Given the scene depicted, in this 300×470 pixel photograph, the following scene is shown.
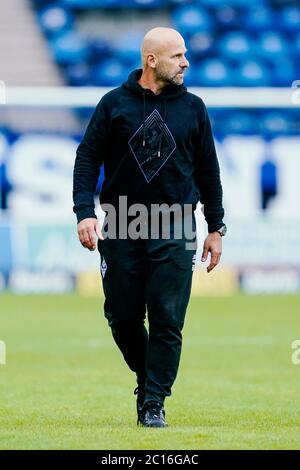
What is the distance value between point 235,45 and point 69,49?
126 inches

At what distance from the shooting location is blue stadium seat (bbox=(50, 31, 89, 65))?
75.9ft

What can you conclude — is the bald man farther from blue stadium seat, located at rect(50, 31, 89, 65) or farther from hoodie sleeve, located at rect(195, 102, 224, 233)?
blue stadium seat, located at rect(50, 31, 89, 65)

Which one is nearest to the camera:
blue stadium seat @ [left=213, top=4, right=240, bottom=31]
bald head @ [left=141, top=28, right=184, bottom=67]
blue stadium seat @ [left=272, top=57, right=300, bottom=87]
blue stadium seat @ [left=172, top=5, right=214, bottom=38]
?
bald head @ [left=141, top=28, right=184, bottom=67]

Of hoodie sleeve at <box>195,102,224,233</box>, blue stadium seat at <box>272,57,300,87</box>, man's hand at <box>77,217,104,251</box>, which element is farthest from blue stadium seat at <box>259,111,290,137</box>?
man's hand at <box>77,217,104,251</box>

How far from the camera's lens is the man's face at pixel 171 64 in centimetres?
620

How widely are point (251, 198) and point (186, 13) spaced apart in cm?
510

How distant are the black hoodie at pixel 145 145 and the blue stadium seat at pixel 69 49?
16901 mm

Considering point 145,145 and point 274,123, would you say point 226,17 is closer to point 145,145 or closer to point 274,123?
point 274,123

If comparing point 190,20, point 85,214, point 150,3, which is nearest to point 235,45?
point 190,20

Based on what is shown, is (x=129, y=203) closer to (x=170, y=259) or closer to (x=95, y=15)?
(x=170, y=259)

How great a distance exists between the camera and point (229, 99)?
68.0 feet

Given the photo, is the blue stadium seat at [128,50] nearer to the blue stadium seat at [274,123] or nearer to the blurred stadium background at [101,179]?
the blurred stadium background at [101,179]

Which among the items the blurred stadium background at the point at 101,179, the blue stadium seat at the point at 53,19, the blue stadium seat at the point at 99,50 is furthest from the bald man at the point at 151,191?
the blue stadium seat at the point at 53,19

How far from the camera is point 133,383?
9.13 metres
